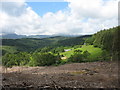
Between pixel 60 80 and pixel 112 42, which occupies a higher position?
pixel 112 42

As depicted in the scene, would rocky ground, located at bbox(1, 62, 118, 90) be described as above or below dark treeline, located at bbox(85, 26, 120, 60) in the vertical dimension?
below

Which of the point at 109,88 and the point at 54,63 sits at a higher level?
the point at 109,88

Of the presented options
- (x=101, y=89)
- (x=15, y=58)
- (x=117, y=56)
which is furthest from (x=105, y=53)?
(x=101, y=89)

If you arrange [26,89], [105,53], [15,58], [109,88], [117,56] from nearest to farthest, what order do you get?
[26,89]
[109,88]
[117,56]
[105,53]
[15,58]

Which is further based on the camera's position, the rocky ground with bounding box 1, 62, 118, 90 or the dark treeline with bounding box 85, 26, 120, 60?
the dark treeline with bounding box 85, 26, 120, 60

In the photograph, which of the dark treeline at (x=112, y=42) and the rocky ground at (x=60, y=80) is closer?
the rocky ground at (x=60, y=80)

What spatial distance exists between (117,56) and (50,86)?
1957 cm

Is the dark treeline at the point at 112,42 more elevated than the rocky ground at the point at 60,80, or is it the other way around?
the dark treeline at the point at 112,42

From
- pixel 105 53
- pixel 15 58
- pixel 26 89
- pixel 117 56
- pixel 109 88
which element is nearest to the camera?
pixel 26 89

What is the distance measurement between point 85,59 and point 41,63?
962 centimetres

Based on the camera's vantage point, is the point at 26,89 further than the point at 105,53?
No

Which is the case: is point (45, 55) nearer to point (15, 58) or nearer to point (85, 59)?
point (85, 59)

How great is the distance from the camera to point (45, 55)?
3622 cm

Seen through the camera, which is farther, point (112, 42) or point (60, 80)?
point (112, 42)
